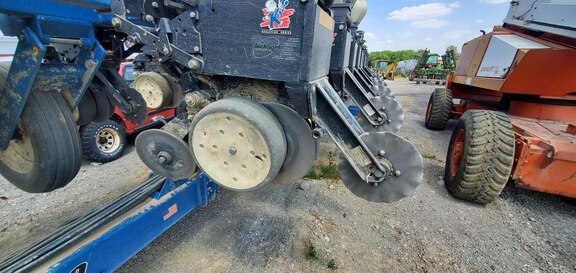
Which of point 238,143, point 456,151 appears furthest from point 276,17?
point 456,151

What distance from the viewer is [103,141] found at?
15.4ft

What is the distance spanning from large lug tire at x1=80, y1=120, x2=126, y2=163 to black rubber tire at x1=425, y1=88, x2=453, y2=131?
6559mm

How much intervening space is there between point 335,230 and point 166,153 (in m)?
1.84

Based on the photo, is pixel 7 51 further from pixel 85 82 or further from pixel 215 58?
pixel 215 58

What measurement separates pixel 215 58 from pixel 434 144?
5276mm

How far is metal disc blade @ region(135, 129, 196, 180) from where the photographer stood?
1760 millimetres

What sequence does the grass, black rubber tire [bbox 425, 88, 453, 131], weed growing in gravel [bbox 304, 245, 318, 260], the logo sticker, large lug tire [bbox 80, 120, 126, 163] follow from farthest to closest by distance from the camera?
1. black rubber tire [bbox 425, 88, 453, 131]
2. large lug tire [bbox 80, 120, 126, 163]
3. the grass
4. weed growing in gravel [bbox 304, 245, 318, 260]
5. the logo sticker

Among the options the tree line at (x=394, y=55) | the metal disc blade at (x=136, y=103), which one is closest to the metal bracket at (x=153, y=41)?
the metal disc blade at (x=136, y=103)

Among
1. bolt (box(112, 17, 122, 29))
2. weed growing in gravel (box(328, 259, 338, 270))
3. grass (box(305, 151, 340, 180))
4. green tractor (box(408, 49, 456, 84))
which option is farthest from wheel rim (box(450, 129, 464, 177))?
green tractor (box(408, 49, 456, 84))

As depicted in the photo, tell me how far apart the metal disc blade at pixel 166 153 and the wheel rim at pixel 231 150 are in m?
0.19

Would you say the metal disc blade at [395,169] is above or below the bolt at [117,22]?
below

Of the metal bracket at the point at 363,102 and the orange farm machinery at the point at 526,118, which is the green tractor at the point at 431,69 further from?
the metal bracket at the point at 363,102

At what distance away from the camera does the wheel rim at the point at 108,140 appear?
4.61m

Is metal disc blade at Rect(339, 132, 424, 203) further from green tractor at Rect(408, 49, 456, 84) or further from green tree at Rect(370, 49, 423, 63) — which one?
green tree at Rect(370, 49, 423, 63)
